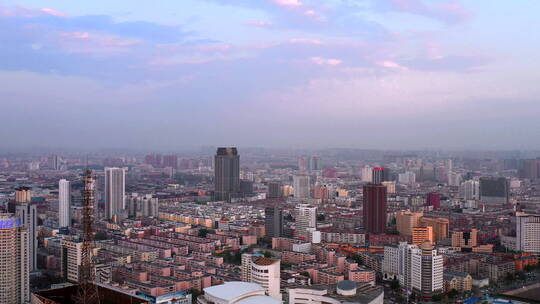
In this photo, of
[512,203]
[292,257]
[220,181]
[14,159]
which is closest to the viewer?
[292,257]

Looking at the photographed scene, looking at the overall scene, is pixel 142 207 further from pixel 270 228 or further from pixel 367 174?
pixel 367 174

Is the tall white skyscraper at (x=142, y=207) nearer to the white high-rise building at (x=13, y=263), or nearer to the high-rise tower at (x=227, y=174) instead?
the high-rise tower at (x=227, y=174)

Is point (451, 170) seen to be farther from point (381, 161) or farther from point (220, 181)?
point (220, 181)

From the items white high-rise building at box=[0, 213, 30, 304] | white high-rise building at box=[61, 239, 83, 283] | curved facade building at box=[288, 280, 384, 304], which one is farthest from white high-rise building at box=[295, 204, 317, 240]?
white high-rise building at box=[0, 213, 30, 304]

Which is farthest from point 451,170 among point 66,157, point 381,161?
point 66,157

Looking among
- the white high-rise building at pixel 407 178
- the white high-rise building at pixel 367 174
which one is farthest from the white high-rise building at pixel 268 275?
the white high-rise building at pixel 407 178

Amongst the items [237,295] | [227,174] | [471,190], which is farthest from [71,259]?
[471,190]
